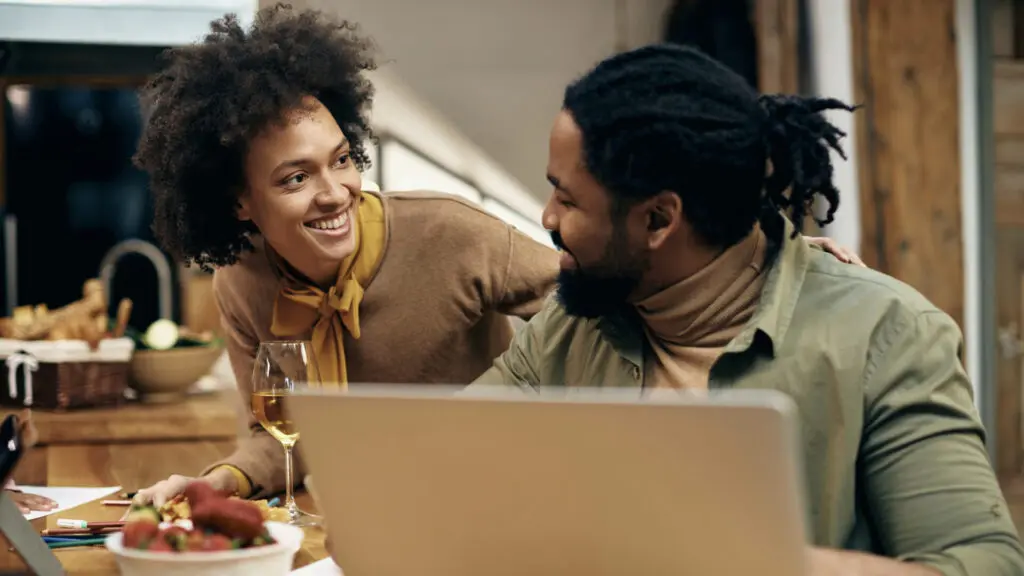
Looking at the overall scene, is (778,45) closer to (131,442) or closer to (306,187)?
(131,442)

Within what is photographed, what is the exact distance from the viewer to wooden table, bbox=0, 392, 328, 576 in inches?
50.6

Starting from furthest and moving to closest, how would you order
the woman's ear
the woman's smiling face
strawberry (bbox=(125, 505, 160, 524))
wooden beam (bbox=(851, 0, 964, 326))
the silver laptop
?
wooden beam (bbox=(851, 0, 964, 326)) → the woman's ear → the woman's smiling face → strawberry (bbox=(125, 505, 160, 524)) → the silver laptop

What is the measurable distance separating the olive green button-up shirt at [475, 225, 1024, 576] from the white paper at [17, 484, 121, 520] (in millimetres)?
753

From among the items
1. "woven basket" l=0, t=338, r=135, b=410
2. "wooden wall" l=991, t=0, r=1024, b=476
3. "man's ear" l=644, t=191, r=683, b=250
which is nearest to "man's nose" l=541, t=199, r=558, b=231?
"man's ear" l=644, t=191, r=683, b=250

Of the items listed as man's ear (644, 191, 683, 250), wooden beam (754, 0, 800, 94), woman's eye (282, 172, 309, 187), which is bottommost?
man's ear (644, 191, 683, 250)

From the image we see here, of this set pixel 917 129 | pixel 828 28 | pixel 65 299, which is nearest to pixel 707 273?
pixel 917 129

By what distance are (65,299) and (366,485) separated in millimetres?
4755

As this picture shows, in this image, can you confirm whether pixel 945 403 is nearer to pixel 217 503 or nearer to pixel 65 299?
pixel 217 503

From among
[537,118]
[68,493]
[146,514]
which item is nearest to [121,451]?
[68,493]

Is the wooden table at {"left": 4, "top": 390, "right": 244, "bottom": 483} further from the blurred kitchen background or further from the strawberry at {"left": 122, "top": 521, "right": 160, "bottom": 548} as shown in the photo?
the blurred kitchen background

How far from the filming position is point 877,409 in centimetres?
113

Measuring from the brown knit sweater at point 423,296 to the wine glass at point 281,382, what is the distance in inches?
17.1

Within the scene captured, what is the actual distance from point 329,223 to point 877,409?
880 mm

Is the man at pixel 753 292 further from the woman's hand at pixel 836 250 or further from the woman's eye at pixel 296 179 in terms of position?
the woman's eye at pixel 296 179
